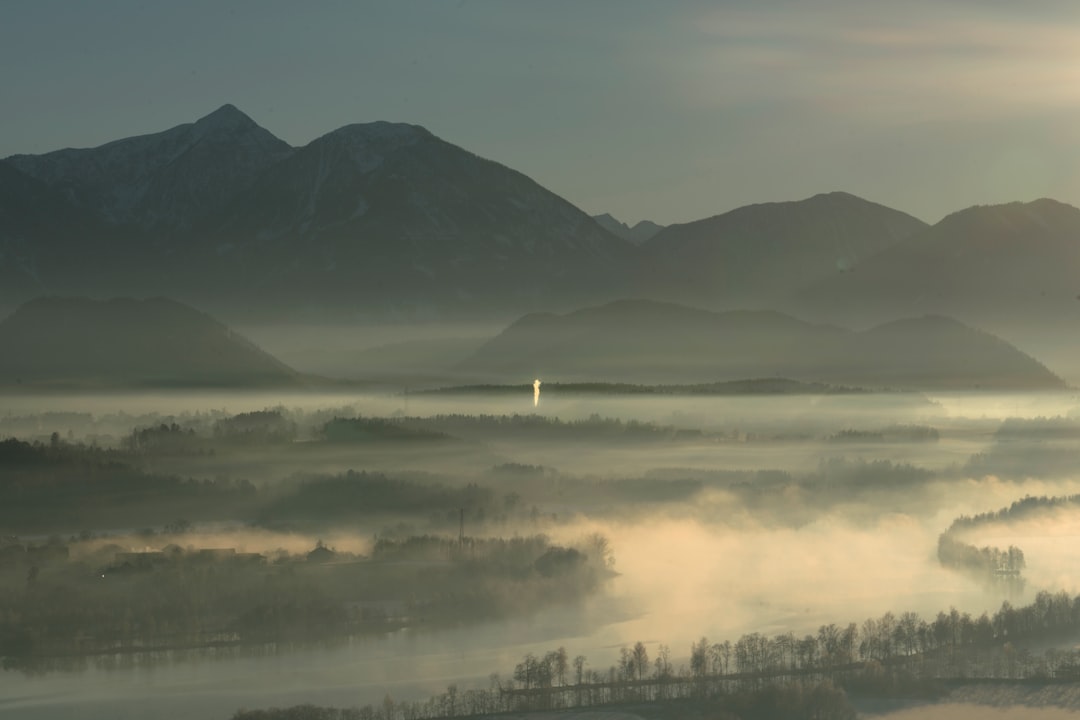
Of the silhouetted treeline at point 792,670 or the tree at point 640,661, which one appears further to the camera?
the tree at point 640,661

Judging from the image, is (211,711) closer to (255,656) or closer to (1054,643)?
(255,656)

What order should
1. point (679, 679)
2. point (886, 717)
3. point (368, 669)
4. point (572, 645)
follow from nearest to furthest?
point (886, 717)
point (679, 679)
point (368, 669)
point (572, 645)

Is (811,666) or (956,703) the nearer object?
(956,703)

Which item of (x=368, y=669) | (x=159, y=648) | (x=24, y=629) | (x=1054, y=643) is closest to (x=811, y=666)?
(x=1054, y=643)

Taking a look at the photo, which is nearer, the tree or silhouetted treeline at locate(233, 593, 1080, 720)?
silhouetted treeline at locate(233, 593, 1080, 720)

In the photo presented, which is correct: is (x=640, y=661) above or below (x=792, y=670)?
above

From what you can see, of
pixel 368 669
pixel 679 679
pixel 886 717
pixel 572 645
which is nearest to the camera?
pixel 886 717

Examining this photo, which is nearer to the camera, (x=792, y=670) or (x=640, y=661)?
(x=792, y=670)
